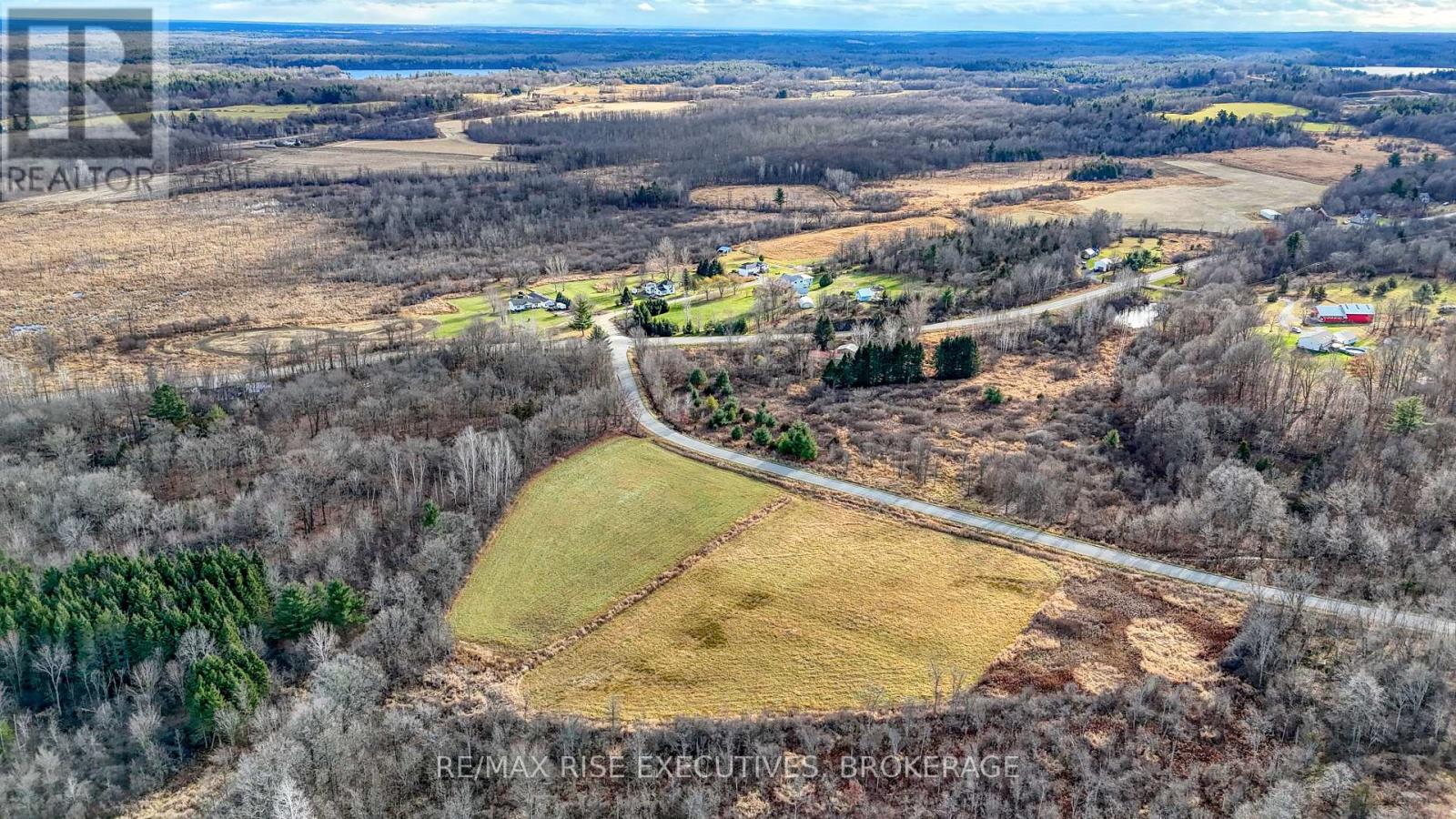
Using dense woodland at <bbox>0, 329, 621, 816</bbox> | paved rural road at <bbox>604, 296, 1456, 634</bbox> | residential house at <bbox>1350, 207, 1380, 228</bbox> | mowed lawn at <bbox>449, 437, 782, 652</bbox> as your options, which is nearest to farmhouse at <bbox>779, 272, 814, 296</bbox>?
dense woodland at <bbox>0, 329, 621, 816</bbox>

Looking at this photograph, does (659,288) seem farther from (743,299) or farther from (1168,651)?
(1168,651)

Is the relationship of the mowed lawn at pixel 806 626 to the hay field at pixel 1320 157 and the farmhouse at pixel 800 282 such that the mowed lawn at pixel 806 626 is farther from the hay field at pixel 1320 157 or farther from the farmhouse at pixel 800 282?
the hay field at pixel 1320 157

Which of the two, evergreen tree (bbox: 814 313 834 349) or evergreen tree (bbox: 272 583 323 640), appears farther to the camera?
evergreen tree (bbox: 814 313 834 349)

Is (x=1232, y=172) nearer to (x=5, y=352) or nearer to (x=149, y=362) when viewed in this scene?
(x=149, y=362)

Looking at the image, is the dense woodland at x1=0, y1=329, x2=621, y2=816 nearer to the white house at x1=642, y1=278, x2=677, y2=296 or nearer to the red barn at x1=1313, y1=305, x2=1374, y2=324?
the white house at x1=642, y1=278, x2=677, y2=296

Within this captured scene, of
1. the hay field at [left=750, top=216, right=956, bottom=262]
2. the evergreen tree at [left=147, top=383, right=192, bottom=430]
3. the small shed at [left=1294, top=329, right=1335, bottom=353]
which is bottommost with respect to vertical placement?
the evergreen tree at [left=147, top=383, right=192, bottom=430]

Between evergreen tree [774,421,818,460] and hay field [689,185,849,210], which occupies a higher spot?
hay field [689,185,849,210]

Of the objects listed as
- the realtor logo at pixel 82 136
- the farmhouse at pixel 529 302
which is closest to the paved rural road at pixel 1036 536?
the farmhouse at pixel 529 302
